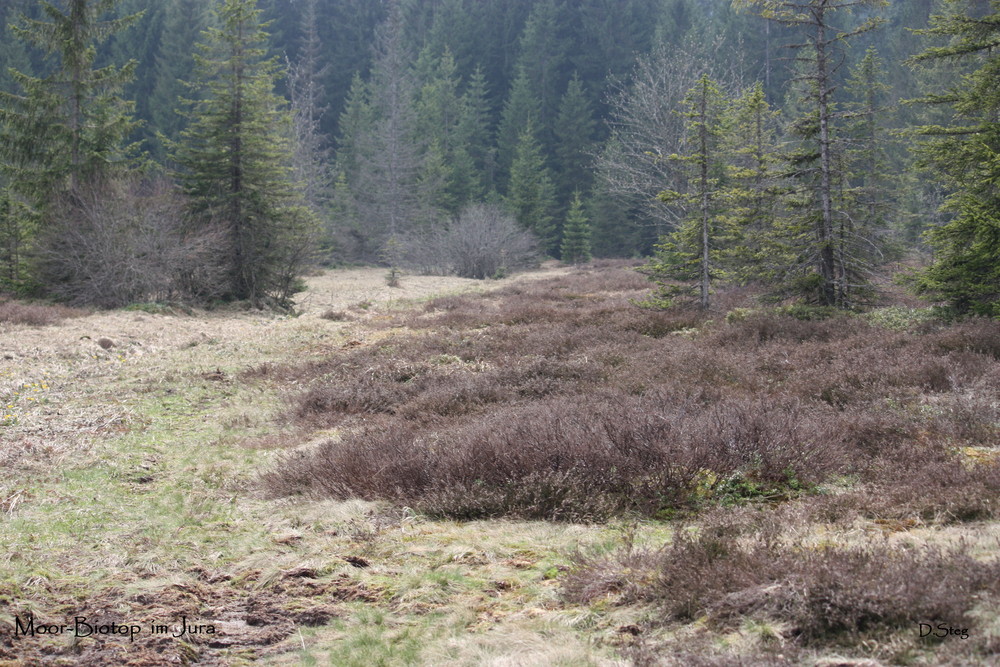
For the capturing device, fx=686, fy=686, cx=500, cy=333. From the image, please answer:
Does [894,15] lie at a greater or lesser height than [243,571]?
greater

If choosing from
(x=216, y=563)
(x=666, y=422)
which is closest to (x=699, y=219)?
(x=666, y=422)

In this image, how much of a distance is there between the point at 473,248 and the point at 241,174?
1832cm

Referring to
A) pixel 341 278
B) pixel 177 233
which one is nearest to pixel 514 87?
pixel 341 278

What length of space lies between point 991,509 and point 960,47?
1059cm

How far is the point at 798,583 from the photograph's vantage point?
9.96 feet

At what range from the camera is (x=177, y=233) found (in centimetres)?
2164

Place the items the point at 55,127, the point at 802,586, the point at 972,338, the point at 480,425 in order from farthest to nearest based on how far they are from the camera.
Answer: the point at 55,127 < the point at 972,338 < the point at 480,425 < the point at 802,586

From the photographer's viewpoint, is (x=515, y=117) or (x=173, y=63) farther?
(x=515, y=117)

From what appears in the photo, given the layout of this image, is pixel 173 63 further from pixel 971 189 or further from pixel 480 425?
pixel 480 425

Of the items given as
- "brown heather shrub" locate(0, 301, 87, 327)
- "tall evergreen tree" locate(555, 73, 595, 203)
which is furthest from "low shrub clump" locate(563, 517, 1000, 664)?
"tall evergreen tree" locate(555, 73, 595, 203)

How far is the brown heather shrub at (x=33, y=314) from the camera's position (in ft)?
51.3

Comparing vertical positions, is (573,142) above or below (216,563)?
above

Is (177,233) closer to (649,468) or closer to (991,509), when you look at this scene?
(649,468)

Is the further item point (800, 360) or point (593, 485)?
point (800, 360)
